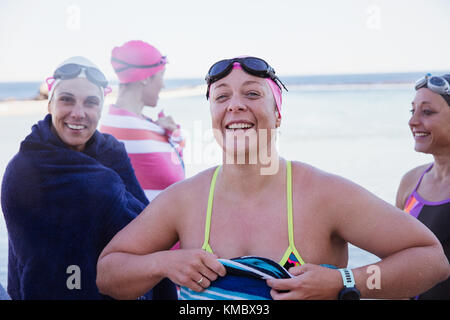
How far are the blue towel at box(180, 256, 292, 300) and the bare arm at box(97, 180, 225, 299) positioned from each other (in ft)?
0.12

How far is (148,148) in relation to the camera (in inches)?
139

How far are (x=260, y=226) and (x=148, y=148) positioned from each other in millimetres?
1716

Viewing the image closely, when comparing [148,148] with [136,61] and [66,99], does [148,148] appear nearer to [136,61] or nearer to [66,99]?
[136,61]

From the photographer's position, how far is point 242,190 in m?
2.12

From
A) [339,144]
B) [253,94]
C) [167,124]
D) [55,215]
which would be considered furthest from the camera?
[339,144]

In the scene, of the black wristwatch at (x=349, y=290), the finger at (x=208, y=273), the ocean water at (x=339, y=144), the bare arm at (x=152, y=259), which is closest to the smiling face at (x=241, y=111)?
the bare arm at (x=152, y=259)

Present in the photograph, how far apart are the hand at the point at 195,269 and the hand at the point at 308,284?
0.22 m

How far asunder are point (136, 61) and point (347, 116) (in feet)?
50.6

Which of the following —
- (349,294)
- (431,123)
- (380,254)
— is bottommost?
(349,294)

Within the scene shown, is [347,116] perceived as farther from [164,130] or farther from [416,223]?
[416,223]

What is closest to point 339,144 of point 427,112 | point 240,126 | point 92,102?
point 427,112

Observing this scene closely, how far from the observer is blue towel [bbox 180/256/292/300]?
1.79m

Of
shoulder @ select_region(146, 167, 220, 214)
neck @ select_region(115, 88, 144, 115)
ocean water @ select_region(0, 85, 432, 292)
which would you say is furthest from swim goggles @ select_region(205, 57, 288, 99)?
ocean water @ select_region(0, 85, 432, 292)
